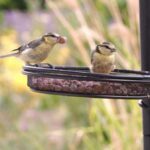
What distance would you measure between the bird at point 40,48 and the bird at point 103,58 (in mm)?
95

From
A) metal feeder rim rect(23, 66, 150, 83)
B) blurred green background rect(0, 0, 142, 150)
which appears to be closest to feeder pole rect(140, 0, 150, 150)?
metal feeder rim rect(23, 66, 150, 83)

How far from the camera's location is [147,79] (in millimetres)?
1366

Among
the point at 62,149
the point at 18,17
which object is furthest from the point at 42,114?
the point at 18,17

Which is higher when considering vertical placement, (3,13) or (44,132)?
(3,13)

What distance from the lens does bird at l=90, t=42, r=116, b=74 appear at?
1.39 metres

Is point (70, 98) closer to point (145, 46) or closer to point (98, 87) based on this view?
point (145, 46)

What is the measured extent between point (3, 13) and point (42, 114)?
1462 mm

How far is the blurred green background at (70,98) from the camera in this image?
2.78 m

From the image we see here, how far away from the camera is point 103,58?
140 centimetres

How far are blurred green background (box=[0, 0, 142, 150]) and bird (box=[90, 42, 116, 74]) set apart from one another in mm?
1209

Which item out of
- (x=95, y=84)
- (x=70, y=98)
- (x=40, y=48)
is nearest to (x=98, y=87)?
(x=95, y=84)

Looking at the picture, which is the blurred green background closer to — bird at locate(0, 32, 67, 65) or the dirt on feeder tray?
bird at locate(0, 32, 67, 65)

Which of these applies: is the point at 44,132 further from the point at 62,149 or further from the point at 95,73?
the point at 95,73

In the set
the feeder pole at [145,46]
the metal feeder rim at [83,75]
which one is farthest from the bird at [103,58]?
the feeder pole at [145,46]
